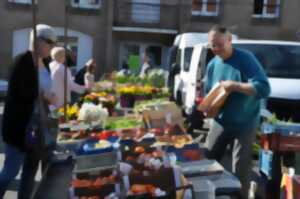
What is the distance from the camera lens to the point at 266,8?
28656 mm

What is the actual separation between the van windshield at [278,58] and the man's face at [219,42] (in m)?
5.31

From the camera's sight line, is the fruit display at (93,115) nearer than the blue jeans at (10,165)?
No

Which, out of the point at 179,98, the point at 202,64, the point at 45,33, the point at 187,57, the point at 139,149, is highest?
the point at 45,33

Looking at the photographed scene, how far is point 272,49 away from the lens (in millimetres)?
10414

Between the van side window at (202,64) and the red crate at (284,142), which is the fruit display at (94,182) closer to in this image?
the red crate at (284,142)

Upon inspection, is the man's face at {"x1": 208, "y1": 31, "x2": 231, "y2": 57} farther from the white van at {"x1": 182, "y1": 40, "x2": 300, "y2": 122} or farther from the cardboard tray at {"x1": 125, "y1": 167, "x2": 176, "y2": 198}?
the white van at {"x1": 182, "y1": 40, "x2": 300, "y2": 122}

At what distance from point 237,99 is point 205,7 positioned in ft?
78.9

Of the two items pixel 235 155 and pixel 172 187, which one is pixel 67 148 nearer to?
pixel 235 155

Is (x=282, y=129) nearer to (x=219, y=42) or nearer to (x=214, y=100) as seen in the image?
(x=214, y=100)

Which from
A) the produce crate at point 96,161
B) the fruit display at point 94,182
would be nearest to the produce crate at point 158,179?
the fruit display at point 94,182

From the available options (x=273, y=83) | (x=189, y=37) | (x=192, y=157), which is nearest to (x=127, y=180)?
(x=192, y=157)

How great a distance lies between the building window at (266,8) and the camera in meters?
28.5

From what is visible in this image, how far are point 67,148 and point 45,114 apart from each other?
64 cm

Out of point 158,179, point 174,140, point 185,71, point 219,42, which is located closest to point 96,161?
point 158,179
